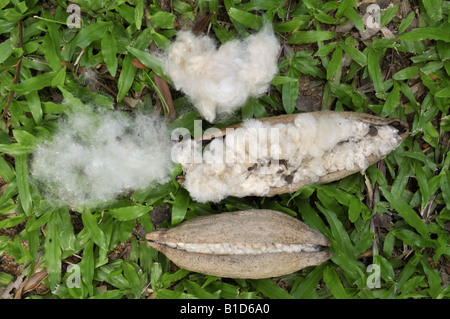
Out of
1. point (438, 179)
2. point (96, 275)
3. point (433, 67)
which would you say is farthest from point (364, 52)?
point (96, 275)

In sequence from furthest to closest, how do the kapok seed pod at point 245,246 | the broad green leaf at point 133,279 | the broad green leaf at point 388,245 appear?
the broad green leaf at point 388,245
the broad green leaf at point 133,279
the kapok seed pod at point 245,246

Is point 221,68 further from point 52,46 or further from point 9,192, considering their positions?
point 9,192

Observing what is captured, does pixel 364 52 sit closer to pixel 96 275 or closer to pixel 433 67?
→ pixel 433 67

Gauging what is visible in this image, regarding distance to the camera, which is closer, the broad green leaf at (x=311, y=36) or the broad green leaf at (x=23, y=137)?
the broad green leaf at (x=23, y=137)

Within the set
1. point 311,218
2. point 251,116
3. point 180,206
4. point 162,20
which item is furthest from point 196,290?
point 162,20

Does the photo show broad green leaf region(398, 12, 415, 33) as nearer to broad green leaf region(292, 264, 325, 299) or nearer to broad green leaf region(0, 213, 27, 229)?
broad green leaf region(292, 264, 325, 299)

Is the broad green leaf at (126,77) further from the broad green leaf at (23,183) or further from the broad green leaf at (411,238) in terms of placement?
the broad green leaf at (411,238)

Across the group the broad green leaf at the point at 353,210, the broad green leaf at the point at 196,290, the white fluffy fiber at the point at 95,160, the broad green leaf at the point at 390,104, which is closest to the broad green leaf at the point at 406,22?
the broad green leaf at the point at 390,104
